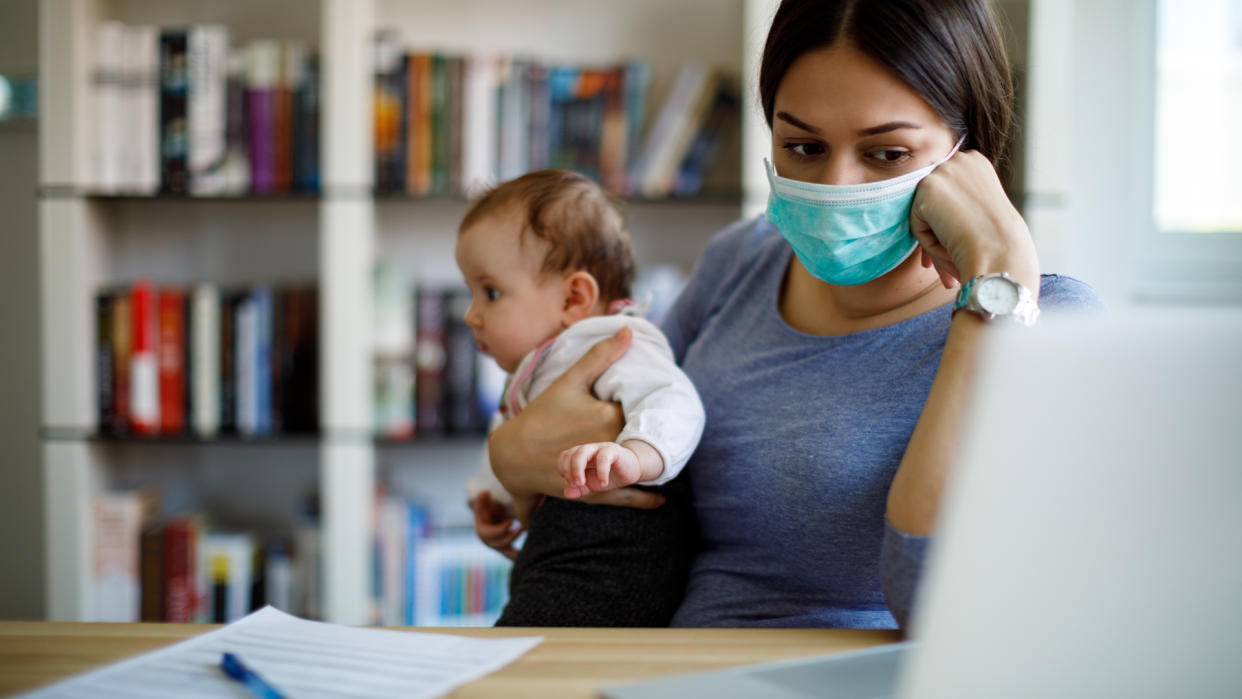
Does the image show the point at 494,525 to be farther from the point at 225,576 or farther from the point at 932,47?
the point at 225,576

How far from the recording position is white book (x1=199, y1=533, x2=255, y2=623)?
2.19 meters

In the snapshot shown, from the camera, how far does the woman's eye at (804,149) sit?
3.22 feet

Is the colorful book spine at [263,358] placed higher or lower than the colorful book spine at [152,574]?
higher

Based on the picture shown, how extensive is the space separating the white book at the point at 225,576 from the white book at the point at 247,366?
289 mm

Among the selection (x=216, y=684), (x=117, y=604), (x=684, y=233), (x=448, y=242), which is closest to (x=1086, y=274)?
(x=684, y=233)

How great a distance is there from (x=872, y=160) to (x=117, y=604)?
81.3 inches

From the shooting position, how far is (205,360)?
7.11ft

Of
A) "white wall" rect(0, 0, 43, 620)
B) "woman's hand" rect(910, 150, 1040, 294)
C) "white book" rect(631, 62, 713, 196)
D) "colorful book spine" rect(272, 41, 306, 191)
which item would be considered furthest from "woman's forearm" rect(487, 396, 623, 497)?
"white wall" rect(0, 0, 43, 620)

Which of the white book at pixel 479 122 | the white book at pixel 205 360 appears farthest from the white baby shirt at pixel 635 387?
the white book at pixel 205 360

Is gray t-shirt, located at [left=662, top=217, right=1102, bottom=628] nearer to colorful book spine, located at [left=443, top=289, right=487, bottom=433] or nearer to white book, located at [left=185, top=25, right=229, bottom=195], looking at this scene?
colorful book spine, located at [left=443, top=289, right=487, bottom=433]

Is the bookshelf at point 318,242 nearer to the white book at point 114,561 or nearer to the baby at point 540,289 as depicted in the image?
the white book at point 114,561

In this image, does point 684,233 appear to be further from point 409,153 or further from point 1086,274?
point 1086,274

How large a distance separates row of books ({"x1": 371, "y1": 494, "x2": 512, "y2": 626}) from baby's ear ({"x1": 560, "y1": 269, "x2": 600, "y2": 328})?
117 centimetres

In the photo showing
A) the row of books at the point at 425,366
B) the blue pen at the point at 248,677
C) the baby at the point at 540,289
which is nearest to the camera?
the blue pen at the point at 248,677
